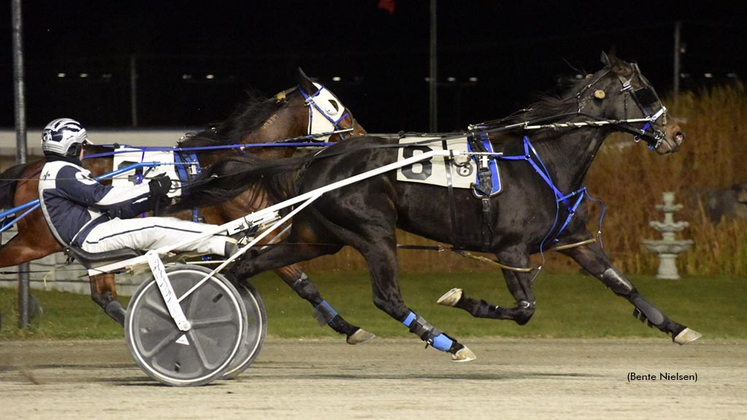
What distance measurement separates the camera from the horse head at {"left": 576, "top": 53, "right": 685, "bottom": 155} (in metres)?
6.61

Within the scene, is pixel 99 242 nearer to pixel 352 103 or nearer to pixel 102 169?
pixel 102 169

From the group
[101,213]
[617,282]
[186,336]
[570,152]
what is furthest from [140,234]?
[617,282]

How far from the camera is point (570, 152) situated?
6.64 m

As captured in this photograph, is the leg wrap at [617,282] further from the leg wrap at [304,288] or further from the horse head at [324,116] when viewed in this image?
the horse head at [324,116]

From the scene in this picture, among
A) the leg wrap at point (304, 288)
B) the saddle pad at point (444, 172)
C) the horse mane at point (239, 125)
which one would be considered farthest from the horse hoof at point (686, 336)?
the horse mane at point (239, 125)

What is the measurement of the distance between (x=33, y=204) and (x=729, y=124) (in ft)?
29.1

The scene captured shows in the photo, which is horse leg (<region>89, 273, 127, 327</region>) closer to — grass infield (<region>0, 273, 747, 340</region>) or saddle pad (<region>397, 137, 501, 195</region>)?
grass infield (<region>0, 273, 747, 340</region>)

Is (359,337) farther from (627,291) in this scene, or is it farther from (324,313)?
(627,291)

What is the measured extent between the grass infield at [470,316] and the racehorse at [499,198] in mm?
2182

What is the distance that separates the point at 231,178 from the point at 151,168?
0.84 meters

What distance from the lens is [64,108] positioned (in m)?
17.6

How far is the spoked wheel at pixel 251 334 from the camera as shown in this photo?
249 inches

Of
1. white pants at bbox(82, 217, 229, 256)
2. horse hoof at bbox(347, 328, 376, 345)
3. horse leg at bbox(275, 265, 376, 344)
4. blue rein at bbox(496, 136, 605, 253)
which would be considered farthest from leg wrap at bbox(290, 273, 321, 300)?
blue rein at bbox(496, 136, 605, 253)

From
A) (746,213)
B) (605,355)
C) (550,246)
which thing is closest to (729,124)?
(746,213)
